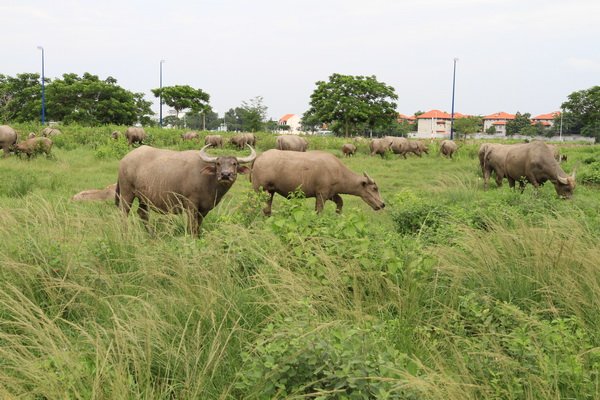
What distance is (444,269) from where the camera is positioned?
13.3 ft

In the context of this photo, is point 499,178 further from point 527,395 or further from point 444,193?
point 527,395

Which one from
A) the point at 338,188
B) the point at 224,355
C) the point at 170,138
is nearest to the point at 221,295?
the point at 224,355

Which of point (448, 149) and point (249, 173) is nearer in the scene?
point (249, 173)

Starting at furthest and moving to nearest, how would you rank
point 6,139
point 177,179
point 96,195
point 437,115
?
point 437,115, point 6,139, point 96,195, point 177,179

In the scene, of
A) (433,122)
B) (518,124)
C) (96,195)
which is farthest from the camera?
(433,122)

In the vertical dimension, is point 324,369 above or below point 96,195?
below

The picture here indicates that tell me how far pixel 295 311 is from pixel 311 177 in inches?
224

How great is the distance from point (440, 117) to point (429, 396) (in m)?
103

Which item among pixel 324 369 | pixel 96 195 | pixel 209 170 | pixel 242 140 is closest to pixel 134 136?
pixel 242 140

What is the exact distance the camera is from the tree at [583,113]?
58719 millimetres

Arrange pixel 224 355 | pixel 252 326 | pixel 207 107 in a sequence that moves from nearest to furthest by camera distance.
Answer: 1. pixel 224 355
2. pixel 252 326
3. pixel 207 107

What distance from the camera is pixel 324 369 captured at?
97.1 inches

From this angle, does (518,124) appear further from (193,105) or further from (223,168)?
(223,168)

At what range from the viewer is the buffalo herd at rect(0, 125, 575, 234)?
667 centimetres
